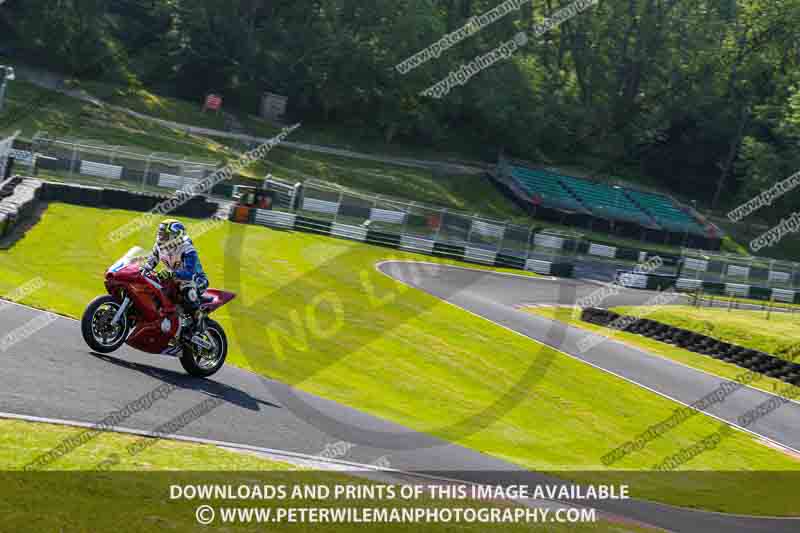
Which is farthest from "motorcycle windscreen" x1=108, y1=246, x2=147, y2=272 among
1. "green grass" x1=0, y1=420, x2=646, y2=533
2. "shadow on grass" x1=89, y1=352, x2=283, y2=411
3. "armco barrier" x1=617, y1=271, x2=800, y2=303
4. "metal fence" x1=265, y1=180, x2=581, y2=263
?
"armco barrier" x1=617, y1=271, x2=800, y2=303

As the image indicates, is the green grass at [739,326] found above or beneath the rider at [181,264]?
beneath

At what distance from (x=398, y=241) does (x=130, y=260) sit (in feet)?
95.4

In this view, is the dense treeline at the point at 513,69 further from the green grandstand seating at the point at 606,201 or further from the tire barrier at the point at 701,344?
the tire barrier at the point at 701,344

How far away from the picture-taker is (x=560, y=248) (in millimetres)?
47906

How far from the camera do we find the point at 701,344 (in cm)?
3453

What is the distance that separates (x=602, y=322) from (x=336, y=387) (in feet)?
64.7

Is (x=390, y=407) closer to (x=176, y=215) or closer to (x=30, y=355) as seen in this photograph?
(x=30, y=355)

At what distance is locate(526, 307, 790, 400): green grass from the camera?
3076 centimetres

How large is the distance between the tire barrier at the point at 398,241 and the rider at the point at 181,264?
25647mm

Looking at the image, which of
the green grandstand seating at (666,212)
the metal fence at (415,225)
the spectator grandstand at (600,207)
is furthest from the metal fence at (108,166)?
the green grandstand seating at (666,212)

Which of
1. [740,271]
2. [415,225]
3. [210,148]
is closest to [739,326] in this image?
[415,225]

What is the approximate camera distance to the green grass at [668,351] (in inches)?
1211

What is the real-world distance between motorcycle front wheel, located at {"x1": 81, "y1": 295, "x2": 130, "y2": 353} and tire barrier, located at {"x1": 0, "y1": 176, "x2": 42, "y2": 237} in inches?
510

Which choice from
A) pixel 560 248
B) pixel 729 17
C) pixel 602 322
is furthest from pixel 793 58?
pixel 602 322
